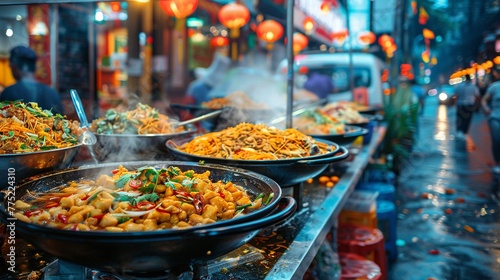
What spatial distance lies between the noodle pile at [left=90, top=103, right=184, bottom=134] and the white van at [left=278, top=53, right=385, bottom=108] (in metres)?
6.94

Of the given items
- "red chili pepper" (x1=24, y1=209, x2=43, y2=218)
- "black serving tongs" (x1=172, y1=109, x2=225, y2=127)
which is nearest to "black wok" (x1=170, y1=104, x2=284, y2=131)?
"black serving tongs" (x1=172, y1=109, x2=225, y2=127)

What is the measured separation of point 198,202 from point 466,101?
1628 centimetres

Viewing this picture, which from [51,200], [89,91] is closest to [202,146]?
[51,200]

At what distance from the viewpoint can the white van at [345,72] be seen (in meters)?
9.94

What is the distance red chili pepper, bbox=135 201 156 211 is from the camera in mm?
1490

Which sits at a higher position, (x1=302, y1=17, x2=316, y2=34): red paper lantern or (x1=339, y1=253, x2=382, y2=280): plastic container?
(x1=302, y1=17, x2=316, y2=34): red paper lantern

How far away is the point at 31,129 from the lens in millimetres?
2025

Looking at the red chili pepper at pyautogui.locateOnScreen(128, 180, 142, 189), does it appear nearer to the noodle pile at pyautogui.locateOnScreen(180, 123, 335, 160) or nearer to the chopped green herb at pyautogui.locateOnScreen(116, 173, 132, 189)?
the chopped green herb at pyautogui.locateOnScreen(116, 173, 132, 189)

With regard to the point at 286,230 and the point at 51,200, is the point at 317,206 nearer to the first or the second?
the point at 286,230

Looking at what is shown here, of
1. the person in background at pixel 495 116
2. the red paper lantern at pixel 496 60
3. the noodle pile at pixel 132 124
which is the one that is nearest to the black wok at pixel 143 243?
the noodle pile at pixel 132 124

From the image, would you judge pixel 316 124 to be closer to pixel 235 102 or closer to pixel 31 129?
pixel 235 102

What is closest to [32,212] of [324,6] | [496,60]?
[324,6]

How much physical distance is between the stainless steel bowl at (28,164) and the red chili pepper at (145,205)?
1.67 feet

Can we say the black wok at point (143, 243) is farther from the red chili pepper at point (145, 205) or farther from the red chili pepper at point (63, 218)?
the red chili pepper at point (145, 205)
